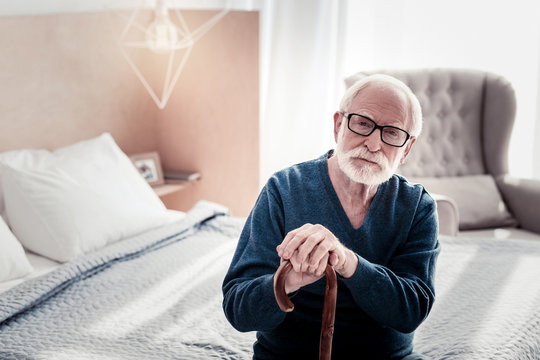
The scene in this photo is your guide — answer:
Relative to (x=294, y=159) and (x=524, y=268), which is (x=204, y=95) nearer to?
A: (x=294, y=159)

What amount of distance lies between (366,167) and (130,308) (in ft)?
2.62

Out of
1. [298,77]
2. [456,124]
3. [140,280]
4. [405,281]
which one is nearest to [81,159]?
[140,280]

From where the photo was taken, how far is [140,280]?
62.7 inches

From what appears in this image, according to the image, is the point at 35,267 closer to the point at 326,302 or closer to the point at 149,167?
the point at 149,167

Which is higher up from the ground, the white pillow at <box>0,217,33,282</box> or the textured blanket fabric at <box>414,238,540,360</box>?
the white pillow at <box>0,217,33,282</box>

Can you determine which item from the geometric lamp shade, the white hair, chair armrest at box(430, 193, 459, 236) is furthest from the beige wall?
the white hair

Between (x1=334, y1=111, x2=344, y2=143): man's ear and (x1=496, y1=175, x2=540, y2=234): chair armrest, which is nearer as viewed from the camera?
(x1=334, y1=111, x2=344, y2=143): man's ear

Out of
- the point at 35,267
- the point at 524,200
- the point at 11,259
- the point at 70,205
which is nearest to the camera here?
the point at 11,259

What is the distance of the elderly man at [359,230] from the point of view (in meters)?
1.05

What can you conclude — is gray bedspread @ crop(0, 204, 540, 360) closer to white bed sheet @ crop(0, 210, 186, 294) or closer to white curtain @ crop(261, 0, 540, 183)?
white bed sheet @ crop(0, 210, 186, 294)

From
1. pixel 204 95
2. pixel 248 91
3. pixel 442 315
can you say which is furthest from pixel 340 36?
pixel 442 315

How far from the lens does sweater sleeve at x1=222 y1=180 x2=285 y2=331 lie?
97cm

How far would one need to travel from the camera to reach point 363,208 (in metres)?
1.15

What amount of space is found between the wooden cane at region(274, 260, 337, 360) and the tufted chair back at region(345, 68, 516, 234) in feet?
5.88
